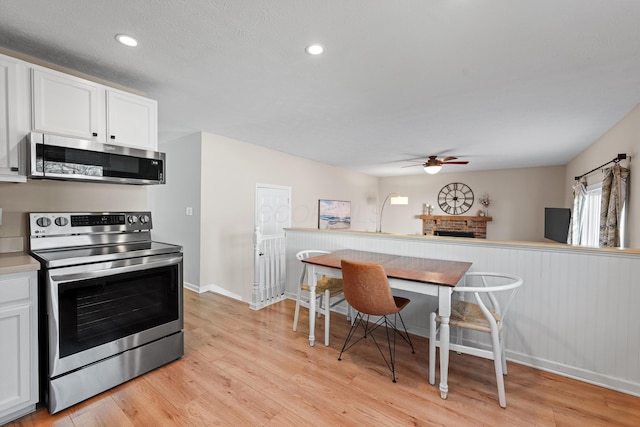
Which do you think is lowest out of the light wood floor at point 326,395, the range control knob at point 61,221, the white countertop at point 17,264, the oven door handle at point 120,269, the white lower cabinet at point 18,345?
the light wood floor at point 326,395

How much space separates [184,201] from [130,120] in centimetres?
202

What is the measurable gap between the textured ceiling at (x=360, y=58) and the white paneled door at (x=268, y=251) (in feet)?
4.83

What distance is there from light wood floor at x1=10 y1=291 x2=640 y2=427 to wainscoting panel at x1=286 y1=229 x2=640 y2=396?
0.15 m

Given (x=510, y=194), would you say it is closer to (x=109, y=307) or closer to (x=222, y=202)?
(x=222, y=202)

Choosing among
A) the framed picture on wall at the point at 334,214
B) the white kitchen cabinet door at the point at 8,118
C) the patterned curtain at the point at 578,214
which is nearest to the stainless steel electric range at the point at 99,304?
the white kitchen cabinet door at the point at 8,118

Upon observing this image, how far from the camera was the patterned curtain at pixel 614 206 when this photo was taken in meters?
2.84

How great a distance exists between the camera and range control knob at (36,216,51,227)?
2.05 meters

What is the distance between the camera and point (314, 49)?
6.11ft

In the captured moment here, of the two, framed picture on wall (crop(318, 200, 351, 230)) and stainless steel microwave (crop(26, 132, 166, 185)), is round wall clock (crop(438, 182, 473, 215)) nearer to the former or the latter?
framed picture on wall (crop(318, 200, 351, 230))

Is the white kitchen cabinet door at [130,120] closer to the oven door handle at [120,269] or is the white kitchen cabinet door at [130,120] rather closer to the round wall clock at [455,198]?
the oven door handle at [120,269]

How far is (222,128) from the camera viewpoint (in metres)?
3.72

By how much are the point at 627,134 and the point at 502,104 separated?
1467 millimetres

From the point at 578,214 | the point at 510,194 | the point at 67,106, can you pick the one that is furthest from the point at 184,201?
the point at 510,194

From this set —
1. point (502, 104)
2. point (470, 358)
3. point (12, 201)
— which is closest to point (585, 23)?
point (502, 104)
